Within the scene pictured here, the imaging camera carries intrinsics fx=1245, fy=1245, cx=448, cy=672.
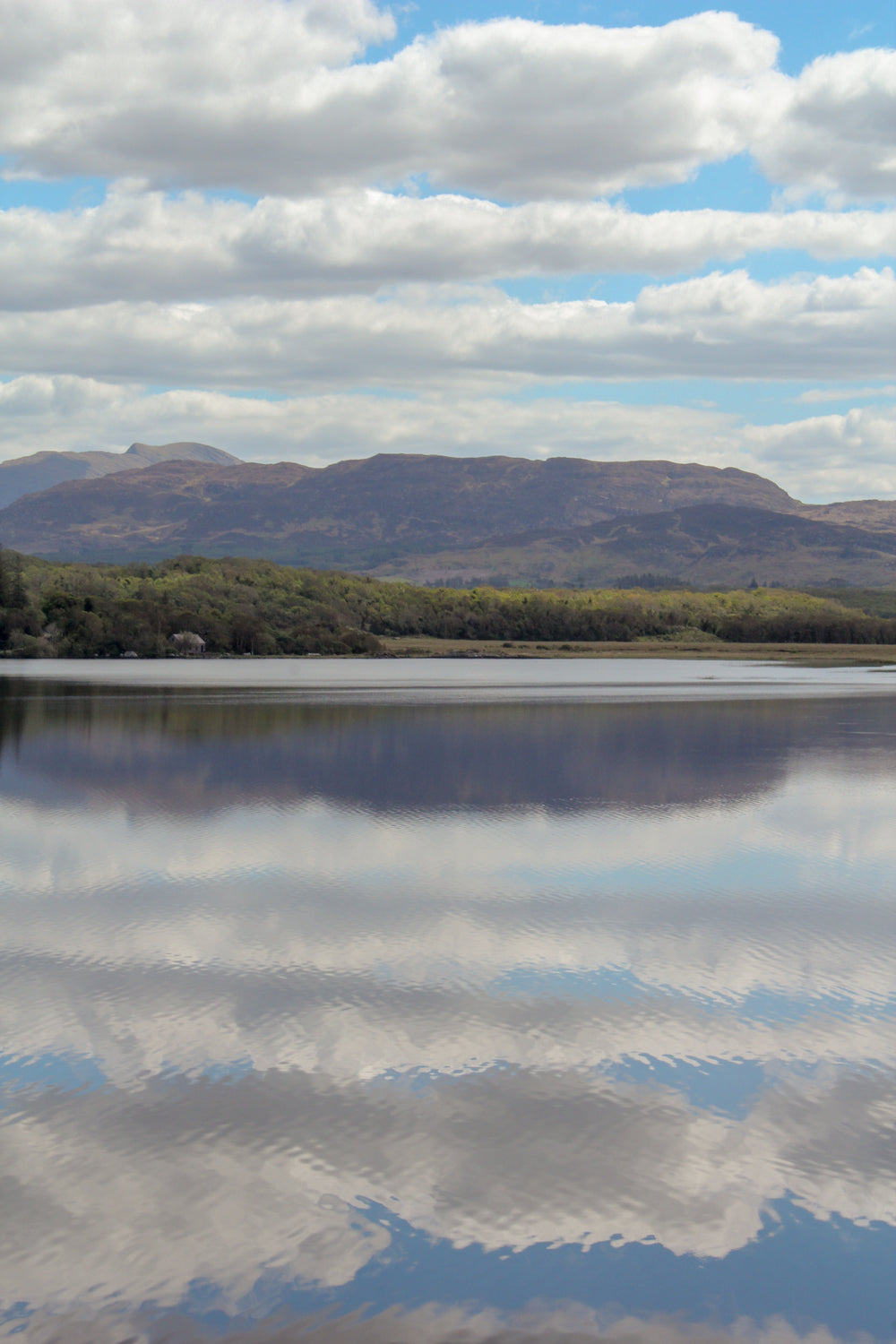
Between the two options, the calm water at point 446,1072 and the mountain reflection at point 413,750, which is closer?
the calm water at point 446,1072

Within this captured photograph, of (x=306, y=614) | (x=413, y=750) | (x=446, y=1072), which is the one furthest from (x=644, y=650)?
(x=446, y=1072)

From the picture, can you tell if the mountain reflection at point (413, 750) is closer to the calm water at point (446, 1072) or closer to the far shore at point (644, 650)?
the calm water at point (446, 1072)

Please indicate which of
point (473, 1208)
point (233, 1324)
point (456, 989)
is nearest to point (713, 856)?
point (456, 989)

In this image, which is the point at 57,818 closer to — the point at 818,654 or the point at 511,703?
the point at 511,703

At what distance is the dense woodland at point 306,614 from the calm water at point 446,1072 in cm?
9605

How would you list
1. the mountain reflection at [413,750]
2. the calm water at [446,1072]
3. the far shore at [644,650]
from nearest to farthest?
the calm water at [446,1072] → the mountain reflection at [413,750] → the far shore at [644,650]

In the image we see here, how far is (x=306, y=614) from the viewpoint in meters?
147

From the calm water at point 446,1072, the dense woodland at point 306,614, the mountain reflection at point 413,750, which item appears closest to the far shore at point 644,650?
the dense woodland at point 306,614

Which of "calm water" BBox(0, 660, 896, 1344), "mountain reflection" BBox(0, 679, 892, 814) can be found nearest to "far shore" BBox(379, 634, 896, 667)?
"mountain reflection" BBox(0, 679, 892, 814)

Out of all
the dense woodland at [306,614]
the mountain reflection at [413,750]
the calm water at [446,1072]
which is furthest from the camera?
the dense woodland at [306,614]

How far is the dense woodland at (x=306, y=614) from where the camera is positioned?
115062 mm

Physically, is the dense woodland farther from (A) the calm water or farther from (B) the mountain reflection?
(A) the calm water

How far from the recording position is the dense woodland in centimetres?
11506

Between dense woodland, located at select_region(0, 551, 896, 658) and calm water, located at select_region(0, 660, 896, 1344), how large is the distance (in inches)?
3781
